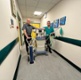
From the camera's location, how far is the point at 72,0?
98.6 inches

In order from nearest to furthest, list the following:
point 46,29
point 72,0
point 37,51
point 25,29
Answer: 1. point 72,0
2. point 25,29
3. point 37,51
4. point 46,29

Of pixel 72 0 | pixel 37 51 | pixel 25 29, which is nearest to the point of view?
pixel 72 0

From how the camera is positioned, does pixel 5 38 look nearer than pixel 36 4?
Yes

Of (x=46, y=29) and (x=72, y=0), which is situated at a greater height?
(x=72, y=0)

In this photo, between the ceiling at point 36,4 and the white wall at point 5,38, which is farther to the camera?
the ceiling at point 36,4

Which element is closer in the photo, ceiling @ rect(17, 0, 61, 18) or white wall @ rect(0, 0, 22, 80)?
white wall @ rect(0, 0, 22, 80)

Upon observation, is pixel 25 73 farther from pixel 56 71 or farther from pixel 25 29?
pixel 25 29

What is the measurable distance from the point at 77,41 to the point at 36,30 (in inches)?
73.7

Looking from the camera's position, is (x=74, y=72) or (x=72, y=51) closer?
(x=74, y=72)

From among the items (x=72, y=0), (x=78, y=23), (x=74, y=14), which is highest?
(x=72, y=0)

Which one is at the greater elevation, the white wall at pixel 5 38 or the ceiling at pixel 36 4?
the ceiling at pixel 36 4

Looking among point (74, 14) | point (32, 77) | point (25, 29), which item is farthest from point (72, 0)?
point (32, 77)

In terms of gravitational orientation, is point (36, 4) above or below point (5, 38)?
above

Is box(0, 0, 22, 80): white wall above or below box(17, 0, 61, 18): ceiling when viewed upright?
below
